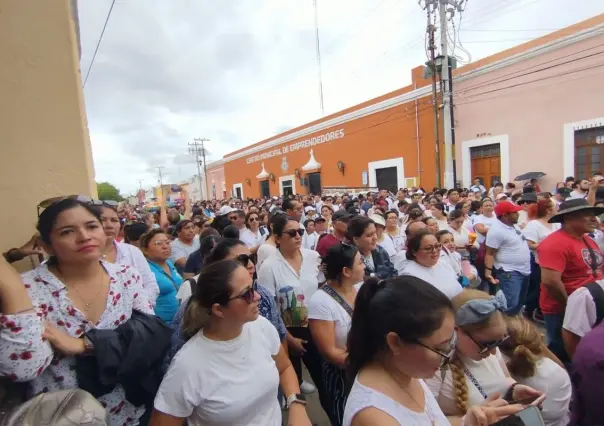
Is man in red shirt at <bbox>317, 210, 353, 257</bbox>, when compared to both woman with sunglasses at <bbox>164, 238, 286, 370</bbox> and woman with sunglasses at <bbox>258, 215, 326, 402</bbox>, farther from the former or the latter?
woman with sunglasses at <bbox>164, 238, 286, 370</bbox>

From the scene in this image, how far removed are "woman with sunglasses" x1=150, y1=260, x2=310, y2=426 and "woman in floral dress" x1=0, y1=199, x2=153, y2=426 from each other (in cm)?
25

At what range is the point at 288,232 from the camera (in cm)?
298

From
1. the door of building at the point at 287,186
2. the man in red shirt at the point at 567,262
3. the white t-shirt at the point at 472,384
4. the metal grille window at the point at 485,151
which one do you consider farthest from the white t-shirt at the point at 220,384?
the door of building at the point at 287,186

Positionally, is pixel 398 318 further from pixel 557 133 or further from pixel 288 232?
pixel 557 133

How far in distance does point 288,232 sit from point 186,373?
5.50ft

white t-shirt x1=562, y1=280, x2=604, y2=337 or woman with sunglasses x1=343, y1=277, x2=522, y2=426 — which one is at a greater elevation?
woman with sunglasses x1=343, y1=277, x2=522, y2=426

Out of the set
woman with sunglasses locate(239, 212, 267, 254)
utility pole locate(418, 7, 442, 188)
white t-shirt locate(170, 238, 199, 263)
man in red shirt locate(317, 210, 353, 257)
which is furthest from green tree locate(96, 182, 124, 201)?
man in red shirt locate(317, 210, 353, 257)

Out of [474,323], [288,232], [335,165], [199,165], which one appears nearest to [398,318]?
[474,323]

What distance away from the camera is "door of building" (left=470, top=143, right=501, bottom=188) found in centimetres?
1334

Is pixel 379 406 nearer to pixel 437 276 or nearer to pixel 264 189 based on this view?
pixel 437 276

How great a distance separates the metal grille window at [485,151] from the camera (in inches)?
527

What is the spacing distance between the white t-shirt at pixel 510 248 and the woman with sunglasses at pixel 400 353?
127 inches

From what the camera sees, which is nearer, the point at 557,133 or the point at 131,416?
the point at 131,416

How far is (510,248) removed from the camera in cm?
408
